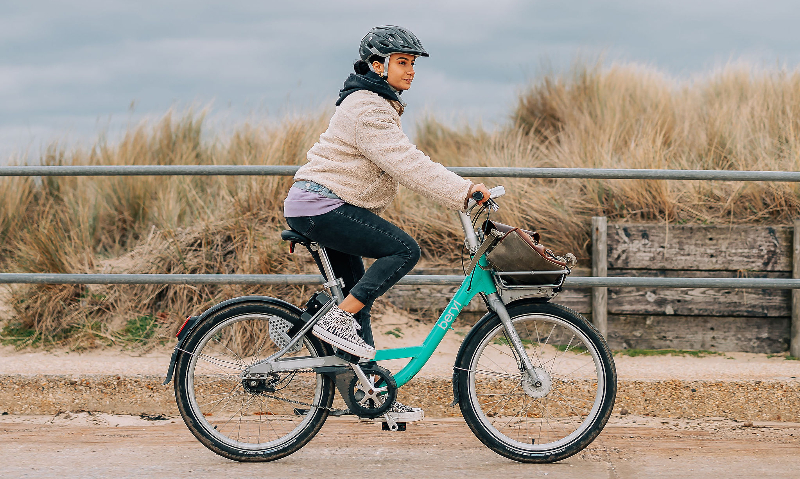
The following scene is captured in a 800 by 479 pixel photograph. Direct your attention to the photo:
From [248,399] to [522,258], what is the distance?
1521mm

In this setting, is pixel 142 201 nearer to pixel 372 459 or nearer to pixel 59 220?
pixel 59 220

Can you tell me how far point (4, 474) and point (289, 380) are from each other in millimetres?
1385

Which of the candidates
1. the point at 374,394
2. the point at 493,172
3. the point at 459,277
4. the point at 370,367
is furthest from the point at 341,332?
the point at 493,172

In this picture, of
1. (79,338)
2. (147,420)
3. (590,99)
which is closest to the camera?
(147,420)

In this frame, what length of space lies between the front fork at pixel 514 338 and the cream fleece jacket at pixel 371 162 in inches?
20.3

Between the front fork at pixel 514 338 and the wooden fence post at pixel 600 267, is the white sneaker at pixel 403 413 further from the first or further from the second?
the wooden fence post at pixel 600 267

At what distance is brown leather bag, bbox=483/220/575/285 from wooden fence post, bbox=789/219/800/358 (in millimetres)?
3381

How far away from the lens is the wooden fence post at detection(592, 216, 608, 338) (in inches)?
257

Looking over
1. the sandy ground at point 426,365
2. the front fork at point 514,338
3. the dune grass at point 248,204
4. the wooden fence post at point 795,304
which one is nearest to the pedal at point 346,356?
the front fork at point 514,338

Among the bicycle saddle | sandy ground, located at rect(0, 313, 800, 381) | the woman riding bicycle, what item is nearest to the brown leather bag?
the woman riding bicycle

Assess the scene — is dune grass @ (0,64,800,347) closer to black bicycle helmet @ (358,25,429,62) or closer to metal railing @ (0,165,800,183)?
metal railing @ (0,165,800,183)

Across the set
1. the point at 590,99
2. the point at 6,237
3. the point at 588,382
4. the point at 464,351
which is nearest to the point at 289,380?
the point at 464,351

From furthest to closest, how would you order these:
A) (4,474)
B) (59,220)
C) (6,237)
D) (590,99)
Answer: (590,99), (6,237), (59,220), (4,474)

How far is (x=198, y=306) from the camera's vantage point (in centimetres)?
649
